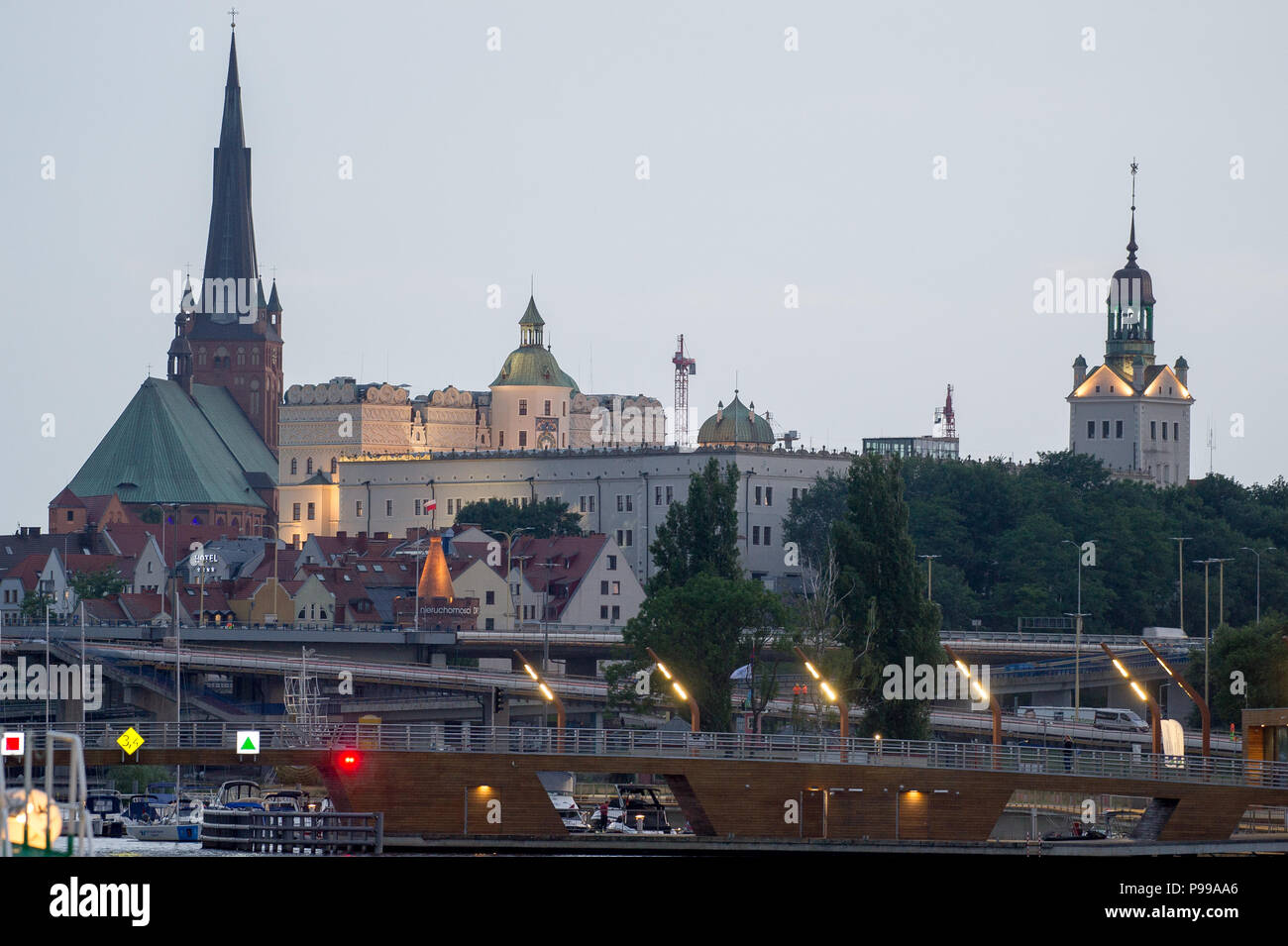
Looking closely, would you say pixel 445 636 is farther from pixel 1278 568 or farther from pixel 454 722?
pixel 1278 568

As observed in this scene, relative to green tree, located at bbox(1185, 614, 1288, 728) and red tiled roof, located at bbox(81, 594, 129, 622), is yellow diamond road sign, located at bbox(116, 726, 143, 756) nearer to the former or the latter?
green tree, located at bbox(1185, 614, 1288, 728)

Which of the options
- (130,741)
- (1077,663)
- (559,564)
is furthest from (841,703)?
(559,564)

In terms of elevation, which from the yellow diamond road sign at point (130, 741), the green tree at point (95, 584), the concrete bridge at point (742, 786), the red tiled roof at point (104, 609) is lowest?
the concrete bridge at point (742, 786)

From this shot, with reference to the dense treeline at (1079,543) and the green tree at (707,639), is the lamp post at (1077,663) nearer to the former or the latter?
the dense treeline at (1079,543)

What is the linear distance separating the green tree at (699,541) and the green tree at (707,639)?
7.54 metres

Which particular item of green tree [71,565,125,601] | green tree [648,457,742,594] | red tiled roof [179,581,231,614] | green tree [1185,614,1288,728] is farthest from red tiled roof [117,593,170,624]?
green tree [1185,614,1288,728]

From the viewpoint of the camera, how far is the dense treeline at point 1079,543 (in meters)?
167

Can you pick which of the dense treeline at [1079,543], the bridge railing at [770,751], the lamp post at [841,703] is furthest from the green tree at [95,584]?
the bridge railing at [770,751]

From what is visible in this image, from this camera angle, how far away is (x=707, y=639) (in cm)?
9212

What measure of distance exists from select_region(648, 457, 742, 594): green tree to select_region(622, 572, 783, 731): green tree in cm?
754

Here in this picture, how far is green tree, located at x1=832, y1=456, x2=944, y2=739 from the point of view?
3433 inches

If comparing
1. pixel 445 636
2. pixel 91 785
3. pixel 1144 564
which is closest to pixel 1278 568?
pixel 1144 564

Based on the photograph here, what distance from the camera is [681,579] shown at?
10138cm

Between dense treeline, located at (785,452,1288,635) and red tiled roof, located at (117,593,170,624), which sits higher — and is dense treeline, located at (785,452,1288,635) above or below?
above
